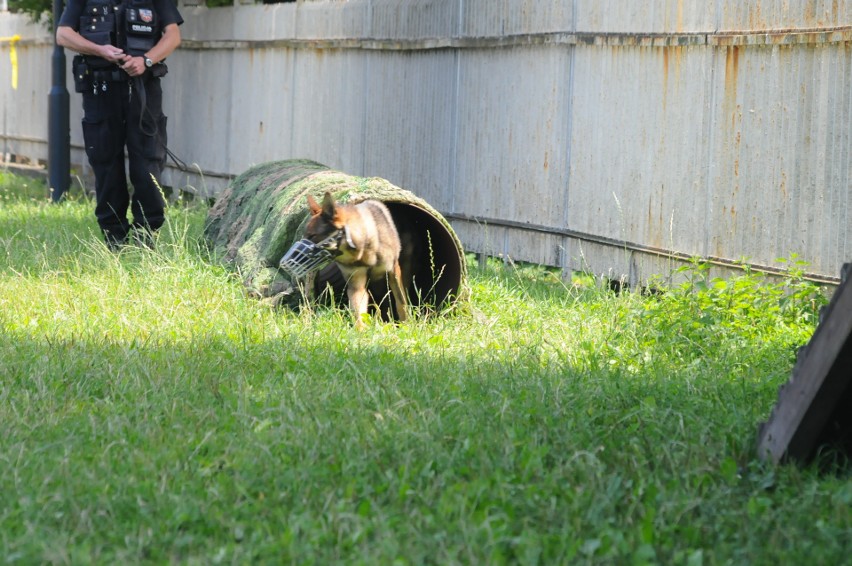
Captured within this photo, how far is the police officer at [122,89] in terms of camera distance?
880cm

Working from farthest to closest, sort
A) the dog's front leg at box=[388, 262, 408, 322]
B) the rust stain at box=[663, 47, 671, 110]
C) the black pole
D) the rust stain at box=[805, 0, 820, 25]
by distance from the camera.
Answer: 1. the black pole
2. the rust stain at box=[663, 47, 671, 110]
3. the dog's front leg at box=[388, 262, 408, 322]
4. the rust stain at box=[805, 0, 820, 25]

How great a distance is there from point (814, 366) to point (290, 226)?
4011mm

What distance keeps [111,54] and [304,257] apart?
3.27 meters

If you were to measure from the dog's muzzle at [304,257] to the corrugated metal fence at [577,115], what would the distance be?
2.49 m

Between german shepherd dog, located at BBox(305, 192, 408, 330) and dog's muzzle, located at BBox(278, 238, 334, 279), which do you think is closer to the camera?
dog's muzzle, located at BBox(278, 238, 334, 279)

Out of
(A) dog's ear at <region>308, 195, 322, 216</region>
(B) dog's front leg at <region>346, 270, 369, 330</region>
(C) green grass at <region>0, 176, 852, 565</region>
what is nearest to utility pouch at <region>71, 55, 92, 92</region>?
(C) green grass at <region>0, 176, 852, 565</region>

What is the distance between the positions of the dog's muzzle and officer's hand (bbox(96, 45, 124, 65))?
10.2 ft

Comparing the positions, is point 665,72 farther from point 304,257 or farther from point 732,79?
point 304,257

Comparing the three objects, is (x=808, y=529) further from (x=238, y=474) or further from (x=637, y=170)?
(x=637, y=170)

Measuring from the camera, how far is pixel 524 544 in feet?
11.0

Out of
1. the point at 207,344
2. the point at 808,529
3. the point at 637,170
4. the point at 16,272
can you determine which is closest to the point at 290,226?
the point at 207,344

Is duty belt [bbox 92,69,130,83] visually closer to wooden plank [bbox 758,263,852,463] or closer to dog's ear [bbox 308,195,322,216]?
dog's ear [bbox 308,195,322,216]

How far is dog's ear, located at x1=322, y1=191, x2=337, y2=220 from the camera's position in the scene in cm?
643

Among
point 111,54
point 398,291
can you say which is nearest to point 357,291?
point 398,291
